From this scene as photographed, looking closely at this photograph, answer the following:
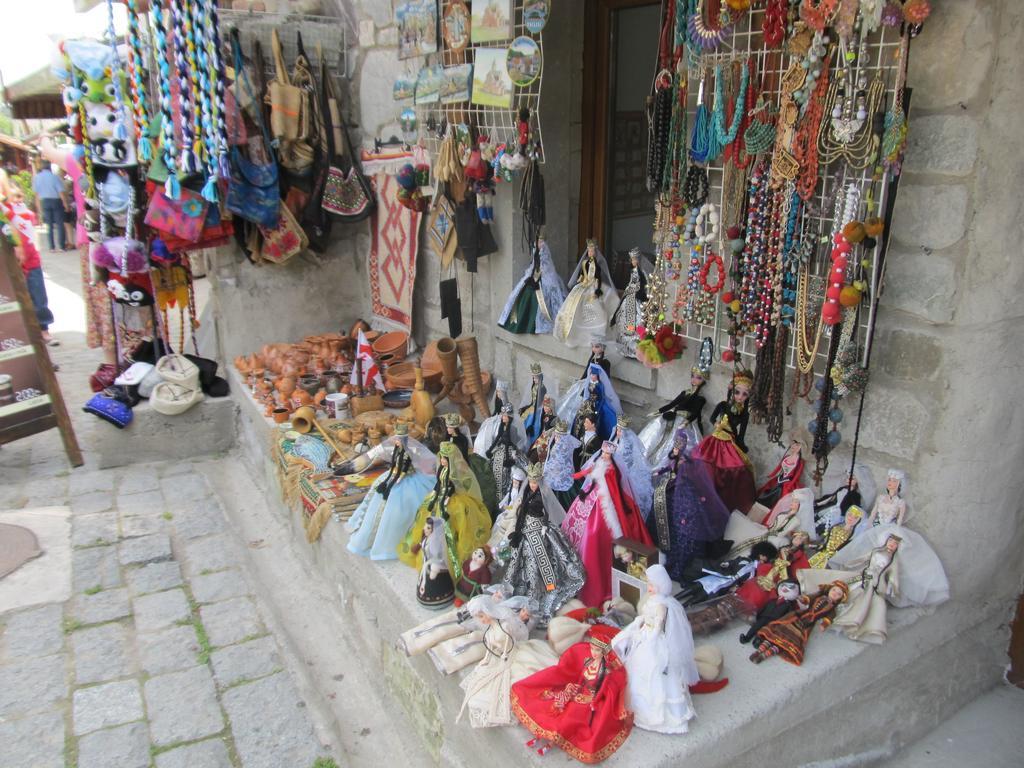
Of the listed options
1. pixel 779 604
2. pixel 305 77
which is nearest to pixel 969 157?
pixel 779 604

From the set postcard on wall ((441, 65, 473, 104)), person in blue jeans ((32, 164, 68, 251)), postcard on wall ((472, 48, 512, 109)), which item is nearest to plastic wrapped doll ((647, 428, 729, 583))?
postcard on wall ((472, 48, 512, 109))

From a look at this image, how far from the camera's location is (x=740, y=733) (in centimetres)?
245

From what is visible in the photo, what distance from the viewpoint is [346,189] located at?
6.03 meters

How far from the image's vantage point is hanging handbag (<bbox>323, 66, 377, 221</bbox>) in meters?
5.99

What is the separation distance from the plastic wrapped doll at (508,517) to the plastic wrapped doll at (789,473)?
42.0 inches

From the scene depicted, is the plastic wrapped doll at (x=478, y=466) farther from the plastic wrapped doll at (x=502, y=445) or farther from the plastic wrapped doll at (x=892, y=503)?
the plastic wrapped doll at (x=892, y=503)

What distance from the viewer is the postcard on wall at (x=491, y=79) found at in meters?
3.94

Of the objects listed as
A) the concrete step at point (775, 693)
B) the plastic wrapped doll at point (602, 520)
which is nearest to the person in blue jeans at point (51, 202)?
the concrete step at point (775, 693)

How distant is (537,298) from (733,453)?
1507 millimetres

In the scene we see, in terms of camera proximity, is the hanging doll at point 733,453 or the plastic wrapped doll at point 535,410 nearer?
the hanging doll at point 733,453

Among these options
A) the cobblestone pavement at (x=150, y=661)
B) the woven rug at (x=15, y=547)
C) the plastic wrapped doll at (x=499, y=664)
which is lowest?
the cobblestone pavement at (x=150, y=661)

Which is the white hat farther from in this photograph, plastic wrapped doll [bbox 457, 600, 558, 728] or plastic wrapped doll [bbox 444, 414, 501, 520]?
plastic wrapped doll [bbox 457, 600, 558, 728]

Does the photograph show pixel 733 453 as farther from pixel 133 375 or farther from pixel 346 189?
pixel 133 375

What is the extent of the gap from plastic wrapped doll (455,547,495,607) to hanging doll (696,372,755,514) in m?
0.98
